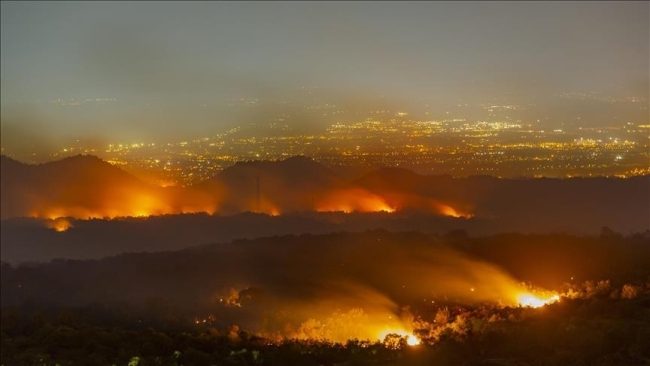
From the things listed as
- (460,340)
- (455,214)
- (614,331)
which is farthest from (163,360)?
(455,214)

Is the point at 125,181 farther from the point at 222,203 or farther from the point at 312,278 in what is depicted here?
the point at 312,278

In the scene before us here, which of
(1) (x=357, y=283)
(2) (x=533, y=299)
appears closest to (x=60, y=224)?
(1) (x=357, y=283)

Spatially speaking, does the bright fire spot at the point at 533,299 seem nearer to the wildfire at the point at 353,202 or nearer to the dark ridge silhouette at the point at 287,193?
the dark ridge silhouette at the point at 287,193

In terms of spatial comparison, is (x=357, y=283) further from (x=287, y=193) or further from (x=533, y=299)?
(x=287, y=193)

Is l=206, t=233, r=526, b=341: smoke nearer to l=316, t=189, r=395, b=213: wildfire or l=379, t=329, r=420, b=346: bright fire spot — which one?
l=379, t=329, r=420, b=346: bright fire spot

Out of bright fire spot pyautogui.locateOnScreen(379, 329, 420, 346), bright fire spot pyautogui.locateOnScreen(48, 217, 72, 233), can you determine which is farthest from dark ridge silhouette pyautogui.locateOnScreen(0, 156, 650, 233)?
bright fire spot pyautogui.locateOnScreen(379, 329, 420, 346)

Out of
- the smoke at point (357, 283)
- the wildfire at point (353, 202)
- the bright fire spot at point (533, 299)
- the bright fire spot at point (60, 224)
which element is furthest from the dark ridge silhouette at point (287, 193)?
the bright fire spot at point (533, 299)
